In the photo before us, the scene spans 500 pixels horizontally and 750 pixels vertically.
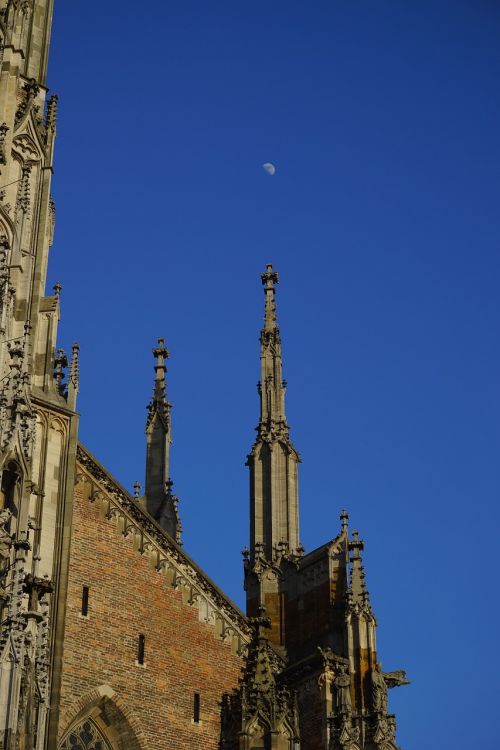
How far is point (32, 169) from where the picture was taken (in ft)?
100

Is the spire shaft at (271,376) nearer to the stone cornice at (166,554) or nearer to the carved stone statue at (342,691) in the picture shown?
the stone cornice at (166,554)

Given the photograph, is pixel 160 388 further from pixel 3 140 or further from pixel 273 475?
pixel 3 140

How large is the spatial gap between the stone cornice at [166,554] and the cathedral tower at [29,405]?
5.75 ft

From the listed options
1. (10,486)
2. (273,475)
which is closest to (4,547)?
(10,486)

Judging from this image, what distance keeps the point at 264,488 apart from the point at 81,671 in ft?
27.6

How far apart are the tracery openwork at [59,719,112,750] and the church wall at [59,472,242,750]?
17.3 inches

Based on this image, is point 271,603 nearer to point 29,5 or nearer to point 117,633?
point 117,633

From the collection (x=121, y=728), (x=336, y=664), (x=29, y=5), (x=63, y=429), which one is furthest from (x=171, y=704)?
(x=29, y=5)

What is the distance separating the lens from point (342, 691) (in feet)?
95.5

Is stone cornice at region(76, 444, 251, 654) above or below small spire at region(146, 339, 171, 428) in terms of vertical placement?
below

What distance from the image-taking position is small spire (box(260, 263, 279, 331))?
125ft

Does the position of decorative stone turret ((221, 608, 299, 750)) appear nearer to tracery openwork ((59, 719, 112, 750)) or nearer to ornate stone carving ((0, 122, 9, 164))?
tracery openwork ((59, 719, 112, 750))

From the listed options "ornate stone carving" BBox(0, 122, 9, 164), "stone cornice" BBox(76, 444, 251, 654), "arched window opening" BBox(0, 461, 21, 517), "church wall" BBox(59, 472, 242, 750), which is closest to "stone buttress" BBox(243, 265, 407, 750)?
"stone cornice" BBox(76, 444, 251, 654)

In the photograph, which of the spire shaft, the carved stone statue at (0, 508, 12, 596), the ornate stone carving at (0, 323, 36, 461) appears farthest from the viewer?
the spire shaft
